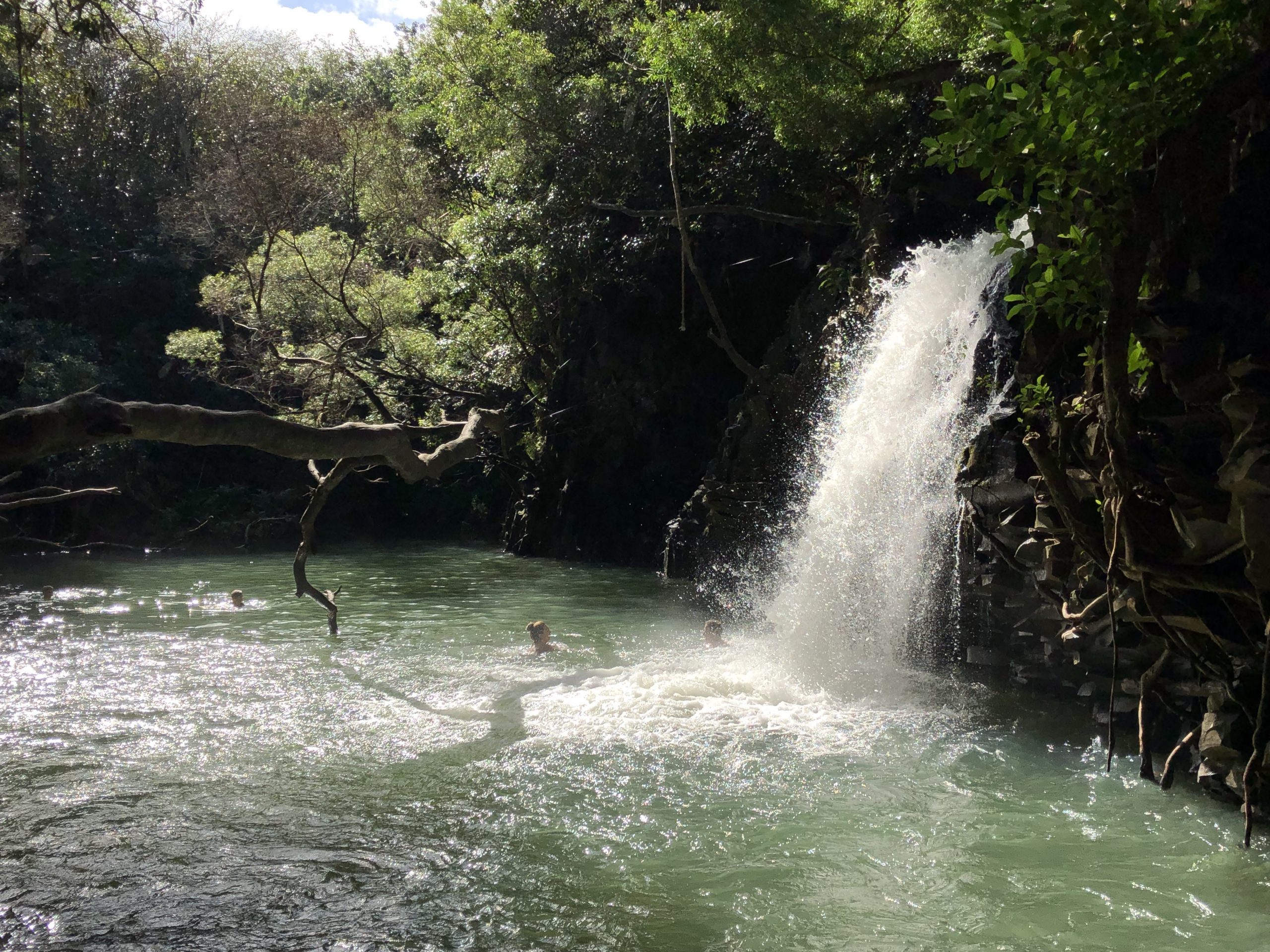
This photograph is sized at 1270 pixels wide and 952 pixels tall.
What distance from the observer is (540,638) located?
1278 cm

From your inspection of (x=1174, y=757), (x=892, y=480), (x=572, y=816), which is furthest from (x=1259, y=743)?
(x=892, y=480)

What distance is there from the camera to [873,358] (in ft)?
44.2

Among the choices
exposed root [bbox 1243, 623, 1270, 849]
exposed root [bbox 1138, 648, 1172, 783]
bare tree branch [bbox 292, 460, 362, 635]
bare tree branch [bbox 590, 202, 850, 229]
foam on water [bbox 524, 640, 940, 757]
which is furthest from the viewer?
bare tree branch [bbox 590, 202, 850, 229]

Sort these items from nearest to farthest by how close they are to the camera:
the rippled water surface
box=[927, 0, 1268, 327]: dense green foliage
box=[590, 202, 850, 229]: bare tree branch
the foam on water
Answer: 1. box=[927, 0, 1268, 327]: dense green foliage
2. the rippled water surface
3. the foam on water
4. box=[590, 202, 850, 229]: bare tree branch

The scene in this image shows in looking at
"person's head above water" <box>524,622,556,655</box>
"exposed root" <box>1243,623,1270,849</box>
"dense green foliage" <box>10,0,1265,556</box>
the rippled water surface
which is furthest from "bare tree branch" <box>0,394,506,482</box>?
"person's head above water" <box>524,622,556,655</box>

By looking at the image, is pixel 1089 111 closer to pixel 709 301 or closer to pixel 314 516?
pixel 314 516

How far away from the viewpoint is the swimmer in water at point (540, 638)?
501 inches

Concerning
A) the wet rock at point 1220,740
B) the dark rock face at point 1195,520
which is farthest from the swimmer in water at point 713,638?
the wet rock at point 1220,740

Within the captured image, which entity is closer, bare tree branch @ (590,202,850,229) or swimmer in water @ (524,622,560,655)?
swimmer in water @ (524,622,560,655)

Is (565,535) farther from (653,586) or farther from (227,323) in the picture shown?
(227,323)

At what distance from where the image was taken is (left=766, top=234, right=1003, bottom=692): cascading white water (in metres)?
11.1

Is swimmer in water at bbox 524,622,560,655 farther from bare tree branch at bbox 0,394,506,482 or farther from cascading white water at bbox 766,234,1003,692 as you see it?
bare tree branch at bbox 0,394,506,482

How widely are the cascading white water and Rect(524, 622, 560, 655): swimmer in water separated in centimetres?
298

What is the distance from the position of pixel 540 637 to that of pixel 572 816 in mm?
5920
